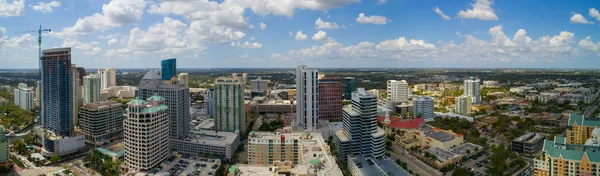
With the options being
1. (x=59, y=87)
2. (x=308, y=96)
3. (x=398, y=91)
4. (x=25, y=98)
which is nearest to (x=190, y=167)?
(x=308, y=96)

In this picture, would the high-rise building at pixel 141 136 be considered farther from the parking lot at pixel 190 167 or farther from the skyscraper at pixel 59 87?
the skyscraper at pixel 59 87

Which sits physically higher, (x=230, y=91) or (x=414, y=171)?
(x=230, y=91)

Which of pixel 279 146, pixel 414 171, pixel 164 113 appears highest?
pixel 164 113

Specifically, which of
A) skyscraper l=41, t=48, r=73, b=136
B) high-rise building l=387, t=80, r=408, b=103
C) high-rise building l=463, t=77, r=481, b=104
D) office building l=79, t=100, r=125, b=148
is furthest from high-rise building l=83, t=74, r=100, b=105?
high-rise building l=463, t=77, r=481, b=104

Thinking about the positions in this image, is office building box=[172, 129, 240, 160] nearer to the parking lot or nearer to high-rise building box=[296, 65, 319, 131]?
the parking lot

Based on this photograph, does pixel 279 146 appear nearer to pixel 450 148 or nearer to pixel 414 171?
pixel 414 171

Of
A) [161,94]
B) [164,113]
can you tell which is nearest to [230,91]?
[161,94]
